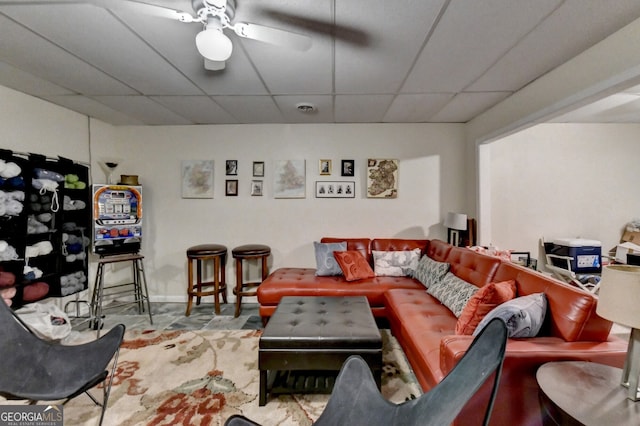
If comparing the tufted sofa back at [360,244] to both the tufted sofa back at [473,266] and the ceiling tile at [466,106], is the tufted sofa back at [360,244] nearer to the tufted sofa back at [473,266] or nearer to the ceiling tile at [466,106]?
the tufted sofa back at [473,266]

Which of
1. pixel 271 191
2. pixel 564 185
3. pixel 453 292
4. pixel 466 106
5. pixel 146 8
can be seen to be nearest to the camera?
pixel 146 8

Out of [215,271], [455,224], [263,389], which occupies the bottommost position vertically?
[263,389]

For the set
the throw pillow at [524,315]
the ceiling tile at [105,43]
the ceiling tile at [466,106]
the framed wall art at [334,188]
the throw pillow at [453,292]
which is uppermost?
the ceiling tile at [466,106]

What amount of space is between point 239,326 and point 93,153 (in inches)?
117

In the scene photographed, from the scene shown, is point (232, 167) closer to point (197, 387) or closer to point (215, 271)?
point (215, 271)

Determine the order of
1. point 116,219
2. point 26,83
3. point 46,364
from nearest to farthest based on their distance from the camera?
point 46,364
point 26,83
point 116,219

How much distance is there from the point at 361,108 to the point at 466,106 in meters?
1.21

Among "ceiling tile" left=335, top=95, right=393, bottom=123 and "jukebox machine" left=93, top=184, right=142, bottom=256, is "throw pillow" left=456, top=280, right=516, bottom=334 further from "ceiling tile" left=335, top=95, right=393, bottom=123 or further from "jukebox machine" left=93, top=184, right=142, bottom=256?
"jukebox machine" left=93, top=184, right=142, bottom=256

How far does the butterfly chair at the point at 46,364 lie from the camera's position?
1.51 m

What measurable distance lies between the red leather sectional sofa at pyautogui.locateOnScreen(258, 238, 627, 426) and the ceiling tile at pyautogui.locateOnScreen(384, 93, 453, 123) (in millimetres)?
1626

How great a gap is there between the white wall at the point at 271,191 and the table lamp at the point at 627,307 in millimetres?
2751

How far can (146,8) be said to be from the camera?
1.34 metres

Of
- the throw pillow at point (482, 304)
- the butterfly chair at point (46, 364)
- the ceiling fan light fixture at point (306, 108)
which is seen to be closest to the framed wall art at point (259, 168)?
the ceiling fan light fixture at point (306, 108)

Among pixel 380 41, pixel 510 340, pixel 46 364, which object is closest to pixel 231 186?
pixel 46 364
